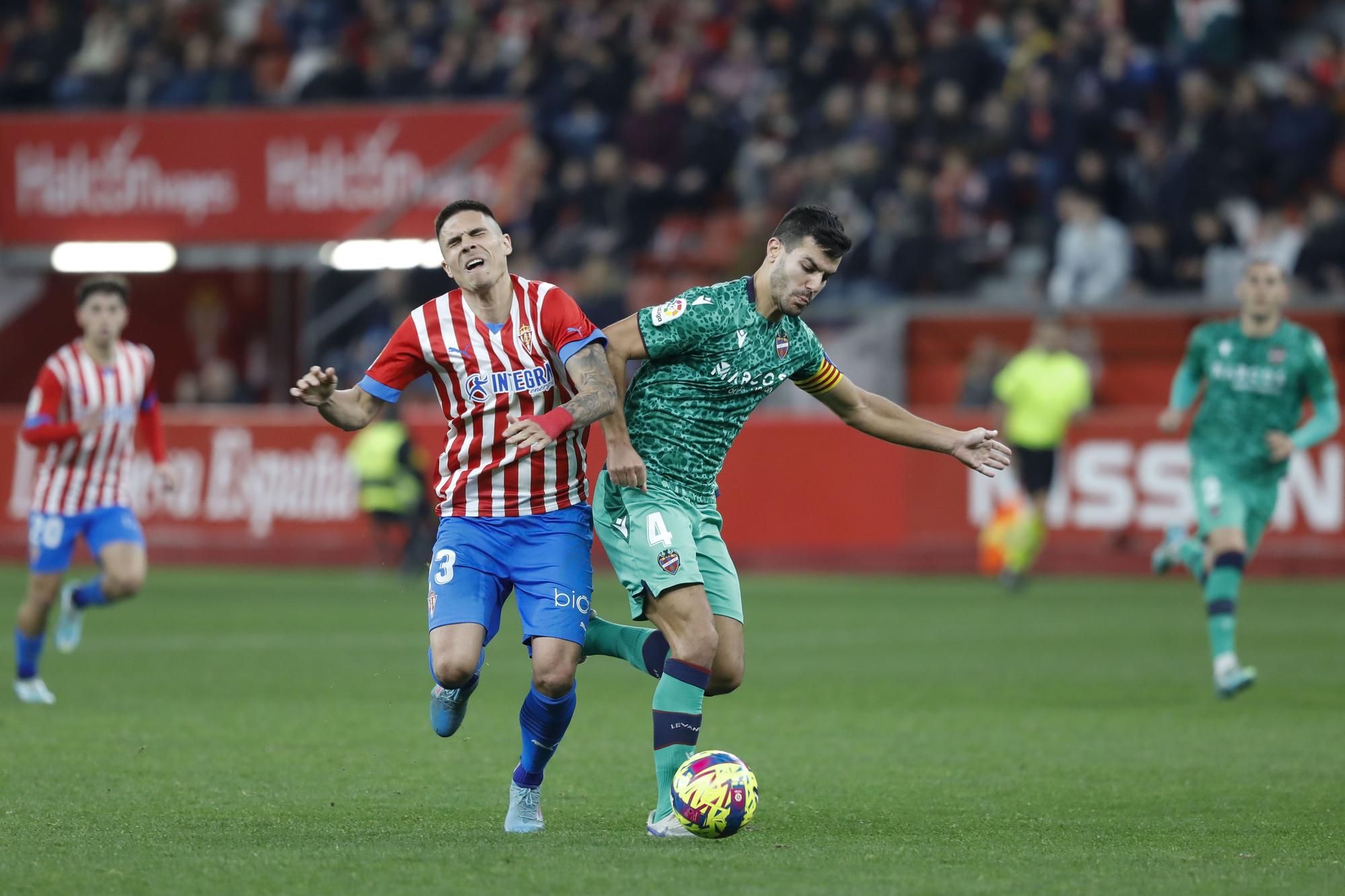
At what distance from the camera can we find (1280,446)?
427 inches

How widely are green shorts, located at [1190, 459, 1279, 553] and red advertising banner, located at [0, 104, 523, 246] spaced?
13.7 metres

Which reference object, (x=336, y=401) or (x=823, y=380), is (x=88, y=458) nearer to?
(x=336, y=401)

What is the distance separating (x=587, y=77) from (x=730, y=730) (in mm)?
15368

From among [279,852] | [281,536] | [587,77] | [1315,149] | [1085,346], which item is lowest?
[279,852]

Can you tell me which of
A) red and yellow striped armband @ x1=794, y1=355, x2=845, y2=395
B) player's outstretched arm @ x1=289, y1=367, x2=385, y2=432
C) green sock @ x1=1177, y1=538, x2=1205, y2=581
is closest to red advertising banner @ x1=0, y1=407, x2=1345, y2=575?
green sock @ x1=1177, y1=538, x2=1205, y2=581

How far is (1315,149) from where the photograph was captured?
64.6 ft

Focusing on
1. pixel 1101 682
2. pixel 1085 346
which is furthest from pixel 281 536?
pixel 1101 682

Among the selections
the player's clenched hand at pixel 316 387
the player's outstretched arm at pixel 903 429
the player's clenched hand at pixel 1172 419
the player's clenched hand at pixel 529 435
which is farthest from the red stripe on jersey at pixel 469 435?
the player's clenched hand at pixel 1172 419

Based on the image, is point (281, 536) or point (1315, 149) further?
point (281, 536)

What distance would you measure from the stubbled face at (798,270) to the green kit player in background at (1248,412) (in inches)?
196

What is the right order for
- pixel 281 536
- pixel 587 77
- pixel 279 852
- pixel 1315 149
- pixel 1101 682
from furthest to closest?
1. pixel 587 77
2. pixel 281 536
3. pixel 1315 149
4. pixel 1101 682
5. pixel 279 852

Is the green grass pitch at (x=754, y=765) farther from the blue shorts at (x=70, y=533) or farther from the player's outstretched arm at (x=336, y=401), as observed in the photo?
the player's outstretched arm at (x=336, y=401)

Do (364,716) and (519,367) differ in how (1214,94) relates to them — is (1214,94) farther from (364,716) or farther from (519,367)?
(519,367)

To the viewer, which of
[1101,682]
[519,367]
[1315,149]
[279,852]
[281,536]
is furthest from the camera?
[281,536]
